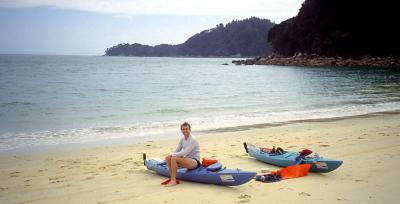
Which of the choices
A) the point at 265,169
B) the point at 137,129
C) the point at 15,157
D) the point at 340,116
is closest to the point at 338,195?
the point at 265,169

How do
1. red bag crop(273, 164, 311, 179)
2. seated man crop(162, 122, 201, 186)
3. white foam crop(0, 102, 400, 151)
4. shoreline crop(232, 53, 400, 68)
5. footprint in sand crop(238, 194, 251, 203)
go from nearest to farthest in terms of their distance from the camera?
1. footprint in sand crop(238, 194, 251, 203)
2. seated man crop(162, 122, 201, 186)
3. red bag crop(273, 164, 311, 179)
4. white foam crop(0, 102, 400, 151)
5. shoreline crop(232, 53, 400, 68)

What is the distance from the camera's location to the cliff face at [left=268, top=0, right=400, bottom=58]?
81.9 meters

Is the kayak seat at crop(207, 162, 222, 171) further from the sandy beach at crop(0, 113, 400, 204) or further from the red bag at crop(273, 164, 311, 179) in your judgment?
the red bag at crop(273, 164, 311, 179)

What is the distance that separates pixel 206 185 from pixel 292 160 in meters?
2.36

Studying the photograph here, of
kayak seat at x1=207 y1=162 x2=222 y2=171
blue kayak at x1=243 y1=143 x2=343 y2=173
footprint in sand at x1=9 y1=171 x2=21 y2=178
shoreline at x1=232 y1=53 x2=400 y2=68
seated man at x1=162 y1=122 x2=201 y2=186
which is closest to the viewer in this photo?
kayak seat at x1=207 y1=162 x2=222 y2=171

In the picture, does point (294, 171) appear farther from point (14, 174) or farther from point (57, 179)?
point (14, 174)

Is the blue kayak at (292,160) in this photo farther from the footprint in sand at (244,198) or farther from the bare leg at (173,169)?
the bare leg at (173,169)

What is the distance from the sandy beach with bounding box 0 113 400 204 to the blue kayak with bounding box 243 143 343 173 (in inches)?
6.5

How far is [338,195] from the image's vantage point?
7230mm

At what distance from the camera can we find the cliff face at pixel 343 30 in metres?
81.9

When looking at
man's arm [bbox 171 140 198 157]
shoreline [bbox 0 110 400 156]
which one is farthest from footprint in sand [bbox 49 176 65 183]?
shoreline [bbox 0 110 400 156]

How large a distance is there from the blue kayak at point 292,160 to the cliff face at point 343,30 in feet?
257

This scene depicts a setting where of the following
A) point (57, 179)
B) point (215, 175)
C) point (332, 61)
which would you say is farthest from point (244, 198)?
point (332, 61)

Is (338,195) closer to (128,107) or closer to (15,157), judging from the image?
(15,157)
